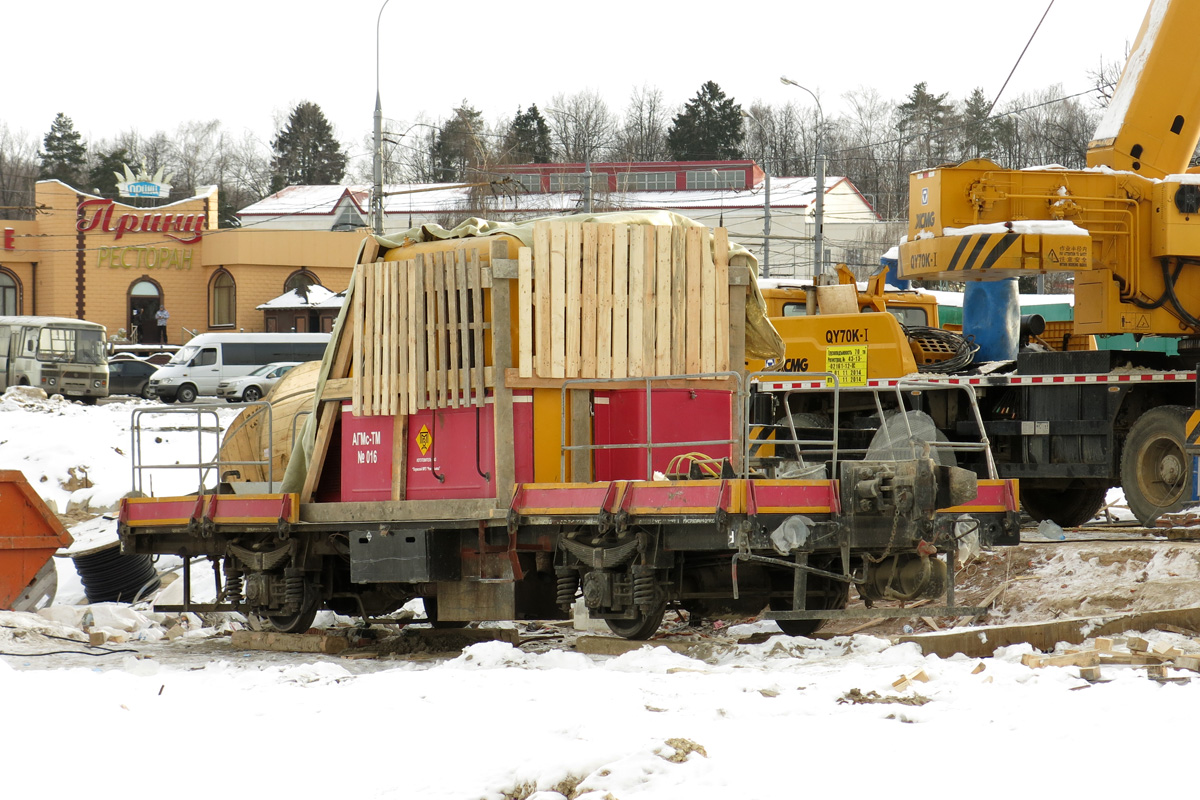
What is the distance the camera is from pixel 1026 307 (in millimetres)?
29953

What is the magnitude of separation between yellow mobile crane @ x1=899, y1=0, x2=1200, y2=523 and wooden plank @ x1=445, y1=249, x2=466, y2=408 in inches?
230

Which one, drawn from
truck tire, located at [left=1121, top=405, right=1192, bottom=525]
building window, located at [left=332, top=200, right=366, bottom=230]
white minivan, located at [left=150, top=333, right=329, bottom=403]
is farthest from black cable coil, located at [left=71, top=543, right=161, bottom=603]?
building window, located at [left=332, top=200, right=366, bottom=230]

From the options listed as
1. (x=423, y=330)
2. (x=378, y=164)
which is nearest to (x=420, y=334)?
(x=423, y=330)

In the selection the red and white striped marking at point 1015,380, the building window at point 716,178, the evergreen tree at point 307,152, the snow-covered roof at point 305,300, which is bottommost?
the red and white striped marking at point 1015,380

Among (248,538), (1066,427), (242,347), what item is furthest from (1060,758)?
(242,347)

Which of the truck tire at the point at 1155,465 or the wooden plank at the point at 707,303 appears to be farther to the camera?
the truck tire at the point at 1155,465

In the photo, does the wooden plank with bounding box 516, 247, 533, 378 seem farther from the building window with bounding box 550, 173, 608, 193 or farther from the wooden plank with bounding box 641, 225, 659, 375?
the building window with bounding box 550, 173, 608, 193

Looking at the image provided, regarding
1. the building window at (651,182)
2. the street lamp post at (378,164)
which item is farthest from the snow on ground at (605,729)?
the building window at (651,182)

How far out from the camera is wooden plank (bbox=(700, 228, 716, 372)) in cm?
955

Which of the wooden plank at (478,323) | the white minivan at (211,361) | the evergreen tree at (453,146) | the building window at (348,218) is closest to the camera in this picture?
the wooden plank at (478,323)

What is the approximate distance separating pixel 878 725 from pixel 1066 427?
891cm

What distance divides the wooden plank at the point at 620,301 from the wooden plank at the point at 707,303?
0.61m

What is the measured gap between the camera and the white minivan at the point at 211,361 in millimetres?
42719

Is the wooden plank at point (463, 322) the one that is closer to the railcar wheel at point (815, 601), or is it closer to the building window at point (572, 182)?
the railcar wheel at point (815, 601)
